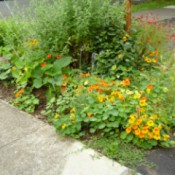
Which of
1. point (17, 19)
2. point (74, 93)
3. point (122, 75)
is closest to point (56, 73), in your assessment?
point (74, 93)

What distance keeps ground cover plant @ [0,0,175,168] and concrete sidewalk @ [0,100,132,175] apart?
167 mm

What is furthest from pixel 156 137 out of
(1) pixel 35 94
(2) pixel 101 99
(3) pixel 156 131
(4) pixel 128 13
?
(4) pixel 128 13

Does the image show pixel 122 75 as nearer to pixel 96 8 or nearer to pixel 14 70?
pixel 96 8

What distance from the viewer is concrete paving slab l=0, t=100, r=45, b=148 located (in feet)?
10.9

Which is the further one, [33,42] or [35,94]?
[33,42]

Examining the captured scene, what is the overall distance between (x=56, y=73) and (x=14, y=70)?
2.14ft

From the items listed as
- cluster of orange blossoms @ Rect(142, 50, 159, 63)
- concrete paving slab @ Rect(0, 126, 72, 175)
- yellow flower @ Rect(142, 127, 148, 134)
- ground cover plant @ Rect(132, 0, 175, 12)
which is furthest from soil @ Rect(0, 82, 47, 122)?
ground cover plant @ Rect(132, 0, 175, 12)

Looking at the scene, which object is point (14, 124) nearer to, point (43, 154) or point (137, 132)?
point (43, 154)

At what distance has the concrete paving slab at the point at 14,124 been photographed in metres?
3.32

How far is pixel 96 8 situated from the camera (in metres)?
4.32

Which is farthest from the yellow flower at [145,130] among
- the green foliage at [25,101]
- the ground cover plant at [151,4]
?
the ground cover plant at [151,4]

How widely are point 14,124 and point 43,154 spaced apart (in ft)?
2.33

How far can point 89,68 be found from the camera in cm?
434

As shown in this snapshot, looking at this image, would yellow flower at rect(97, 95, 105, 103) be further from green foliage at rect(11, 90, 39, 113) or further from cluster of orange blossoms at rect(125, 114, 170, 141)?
green foliage at rect(11, 90, 39, 113)
